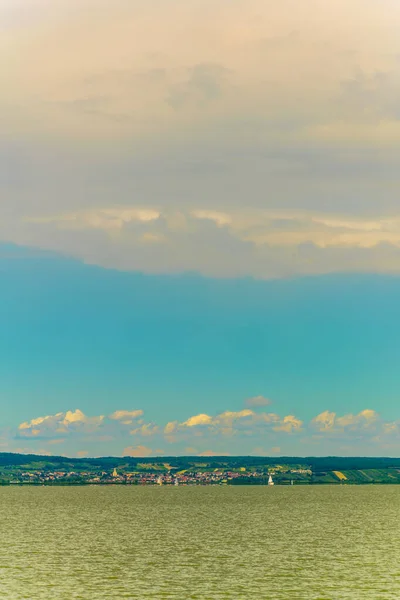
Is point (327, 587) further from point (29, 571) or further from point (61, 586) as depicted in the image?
point (29, 571)

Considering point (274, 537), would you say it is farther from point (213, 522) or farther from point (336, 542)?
point (213, 522)

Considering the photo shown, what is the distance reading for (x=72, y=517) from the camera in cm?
19775

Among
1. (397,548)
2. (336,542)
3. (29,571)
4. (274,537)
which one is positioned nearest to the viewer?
(29,571)

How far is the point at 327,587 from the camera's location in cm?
7744

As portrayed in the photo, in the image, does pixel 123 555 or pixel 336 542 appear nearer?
pixel 123 555

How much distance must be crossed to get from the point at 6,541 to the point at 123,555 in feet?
99.0

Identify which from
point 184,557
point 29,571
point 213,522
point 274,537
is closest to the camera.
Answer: point 29,571

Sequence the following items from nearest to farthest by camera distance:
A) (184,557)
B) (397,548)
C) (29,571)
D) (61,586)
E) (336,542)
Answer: (61,586)
(29,571)
(184,557)
(397,548)
(336,542)

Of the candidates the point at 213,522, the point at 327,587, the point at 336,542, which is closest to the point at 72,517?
the point at 213,522

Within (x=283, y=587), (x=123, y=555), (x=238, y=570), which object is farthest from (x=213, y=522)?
(x=283, y=587)

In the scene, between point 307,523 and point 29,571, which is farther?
point 307,523

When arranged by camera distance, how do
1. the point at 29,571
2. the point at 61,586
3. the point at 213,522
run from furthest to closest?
the point at 213,522 < the point at 29,571 < the point at 61,586

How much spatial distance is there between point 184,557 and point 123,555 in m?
8.14

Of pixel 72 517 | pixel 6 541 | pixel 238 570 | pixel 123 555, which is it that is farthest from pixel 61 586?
pixel 72 517
